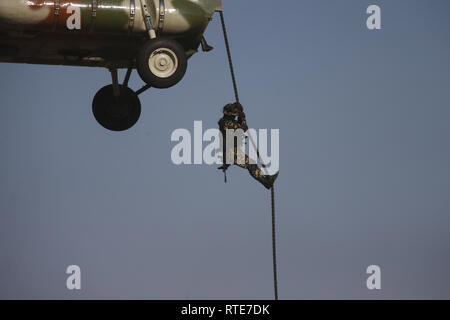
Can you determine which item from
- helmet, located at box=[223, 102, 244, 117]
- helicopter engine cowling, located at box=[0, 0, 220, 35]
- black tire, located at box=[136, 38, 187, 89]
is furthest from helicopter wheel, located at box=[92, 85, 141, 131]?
helmet, located at box=[223, 102, 244, 117]

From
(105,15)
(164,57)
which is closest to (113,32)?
(105,15)

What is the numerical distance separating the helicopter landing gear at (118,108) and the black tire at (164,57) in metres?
2.15

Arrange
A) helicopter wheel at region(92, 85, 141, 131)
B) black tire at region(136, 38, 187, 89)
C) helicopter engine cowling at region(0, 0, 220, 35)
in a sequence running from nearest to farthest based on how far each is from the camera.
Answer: helicopter engine cowling at region(0, 0, 220, 35)
black tire at region(136, 38, 187, 89)
helicopter wheel at region(92, 85, 141, 131)

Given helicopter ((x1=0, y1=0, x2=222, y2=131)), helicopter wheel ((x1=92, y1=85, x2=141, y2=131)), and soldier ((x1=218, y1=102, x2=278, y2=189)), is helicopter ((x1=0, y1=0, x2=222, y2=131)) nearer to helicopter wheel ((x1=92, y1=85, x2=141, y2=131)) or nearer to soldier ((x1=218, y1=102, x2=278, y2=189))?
soldier ((x1=218, y1=102, x2=278, y2=189))

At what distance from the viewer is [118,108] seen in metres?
22.5

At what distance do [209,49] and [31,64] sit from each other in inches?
114

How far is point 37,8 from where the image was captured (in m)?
19.8

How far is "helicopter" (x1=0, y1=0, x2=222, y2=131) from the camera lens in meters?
19.9

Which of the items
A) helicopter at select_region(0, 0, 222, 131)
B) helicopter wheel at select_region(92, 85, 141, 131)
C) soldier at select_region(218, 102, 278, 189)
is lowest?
soldier at select_region(218, 102, 278, 189)

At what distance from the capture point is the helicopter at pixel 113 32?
1988cm

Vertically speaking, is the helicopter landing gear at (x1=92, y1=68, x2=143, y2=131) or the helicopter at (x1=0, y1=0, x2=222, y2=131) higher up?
the helicopter at (x1=0, y1=0, x2=222, y2=131)

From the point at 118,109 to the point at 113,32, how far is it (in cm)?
256

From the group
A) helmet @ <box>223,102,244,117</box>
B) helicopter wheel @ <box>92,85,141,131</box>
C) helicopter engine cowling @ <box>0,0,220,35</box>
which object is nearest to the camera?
helicopter engine cowling @ <box>0,0,220,35</box>

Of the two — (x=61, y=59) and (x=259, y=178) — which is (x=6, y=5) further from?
(x=259, y=178)
